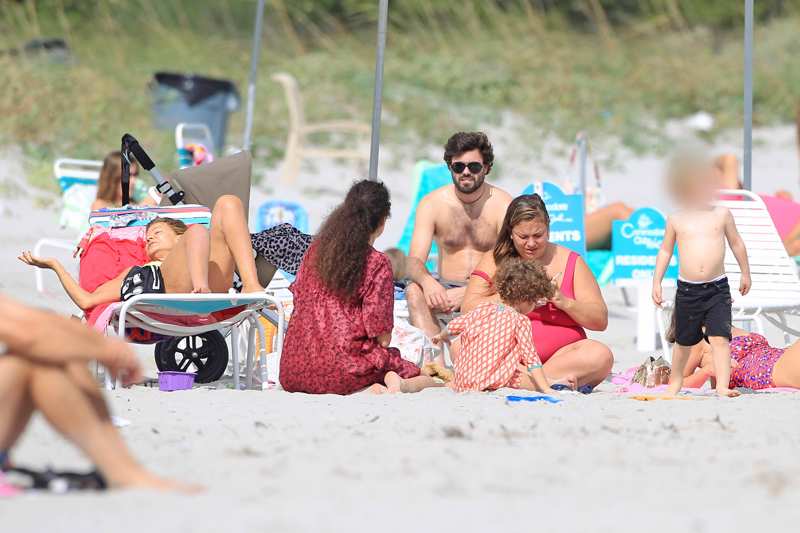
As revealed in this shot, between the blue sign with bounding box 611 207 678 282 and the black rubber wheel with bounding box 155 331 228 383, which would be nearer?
the black rubber wheel with bounding box 155 331 228 383

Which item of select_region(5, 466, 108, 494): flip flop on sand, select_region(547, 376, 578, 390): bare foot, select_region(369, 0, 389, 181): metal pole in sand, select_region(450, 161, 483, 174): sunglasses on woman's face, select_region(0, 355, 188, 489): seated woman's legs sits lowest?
select_region(5, 466, 108, 494): flip flop on sand

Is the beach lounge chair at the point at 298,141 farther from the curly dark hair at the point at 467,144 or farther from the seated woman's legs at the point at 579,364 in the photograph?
the seated woman's legs at the point at 579,364

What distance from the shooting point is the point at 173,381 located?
5332 mm

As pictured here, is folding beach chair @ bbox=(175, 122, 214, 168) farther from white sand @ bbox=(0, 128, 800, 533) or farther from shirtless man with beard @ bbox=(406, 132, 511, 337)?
white sand @ bbox=(0, 128, 800, 533)

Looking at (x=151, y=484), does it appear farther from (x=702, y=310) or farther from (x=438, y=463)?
(x=702, y=310)

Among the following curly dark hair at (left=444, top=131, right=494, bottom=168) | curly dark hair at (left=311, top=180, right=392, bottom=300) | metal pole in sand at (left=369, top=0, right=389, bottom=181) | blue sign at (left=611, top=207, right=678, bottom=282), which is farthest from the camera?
blue sign at (left=611, top=207, right=678, bottom=282)

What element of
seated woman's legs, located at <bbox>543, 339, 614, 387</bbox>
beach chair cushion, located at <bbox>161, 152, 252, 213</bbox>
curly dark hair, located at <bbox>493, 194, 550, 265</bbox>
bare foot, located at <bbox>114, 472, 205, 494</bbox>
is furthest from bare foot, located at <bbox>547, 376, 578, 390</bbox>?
bare foot, located at <bbox>114, 472, 205, 494</bbox>

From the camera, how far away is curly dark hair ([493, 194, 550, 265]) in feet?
17.8

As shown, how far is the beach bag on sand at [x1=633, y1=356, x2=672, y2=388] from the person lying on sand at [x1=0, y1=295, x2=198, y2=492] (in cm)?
301

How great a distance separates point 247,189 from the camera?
6348 millimetres

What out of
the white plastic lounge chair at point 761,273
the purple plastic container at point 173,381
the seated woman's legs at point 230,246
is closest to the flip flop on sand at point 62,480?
the purple plastic container at point 173,381

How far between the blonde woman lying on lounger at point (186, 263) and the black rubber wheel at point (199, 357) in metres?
0.36

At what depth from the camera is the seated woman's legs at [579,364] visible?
5.38 metres

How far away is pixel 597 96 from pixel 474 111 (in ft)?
4.77
